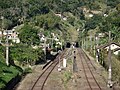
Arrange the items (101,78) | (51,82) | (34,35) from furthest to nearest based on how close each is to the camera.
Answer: (34,35), (101,78), (51,82)

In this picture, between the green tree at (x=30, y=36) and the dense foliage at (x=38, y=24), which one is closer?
the dense foliage at (x=38, y=24)

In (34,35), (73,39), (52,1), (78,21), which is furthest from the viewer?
(52,1)

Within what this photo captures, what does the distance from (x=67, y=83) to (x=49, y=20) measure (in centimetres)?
10683

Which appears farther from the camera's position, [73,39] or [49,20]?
[73,39]

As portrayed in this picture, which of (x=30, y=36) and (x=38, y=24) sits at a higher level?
(x=38, y=24)

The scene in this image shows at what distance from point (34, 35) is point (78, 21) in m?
116

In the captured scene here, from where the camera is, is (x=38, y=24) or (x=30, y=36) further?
(x=38, y=24)

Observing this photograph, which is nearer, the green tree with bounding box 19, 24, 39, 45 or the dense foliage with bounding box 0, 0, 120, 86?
the dense foliage with bounding box 0, 0, 120, 86

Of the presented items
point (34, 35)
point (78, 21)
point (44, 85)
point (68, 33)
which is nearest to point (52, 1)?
point (78, 21)

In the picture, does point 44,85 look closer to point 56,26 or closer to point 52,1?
point 56,26

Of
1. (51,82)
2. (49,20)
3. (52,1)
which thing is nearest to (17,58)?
(51,82)

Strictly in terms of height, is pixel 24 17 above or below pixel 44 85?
above

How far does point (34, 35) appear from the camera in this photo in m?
72.8

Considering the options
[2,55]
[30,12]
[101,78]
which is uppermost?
[30,12]
